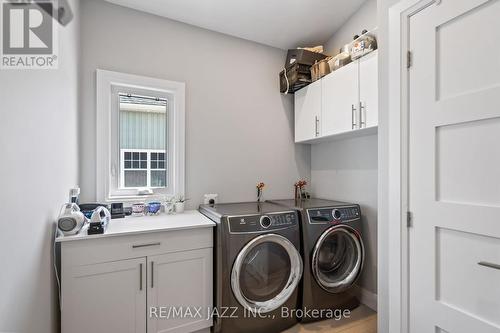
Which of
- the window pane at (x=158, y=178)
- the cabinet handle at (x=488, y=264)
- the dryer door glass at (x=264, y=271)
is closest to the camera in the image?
the cabinet handle at (x=488, y=264)

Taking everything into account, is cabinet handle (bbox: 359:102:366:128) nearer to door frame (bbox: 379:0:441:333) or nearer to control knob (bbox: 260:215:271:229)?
door frame (bbox: 379:0:441:333)

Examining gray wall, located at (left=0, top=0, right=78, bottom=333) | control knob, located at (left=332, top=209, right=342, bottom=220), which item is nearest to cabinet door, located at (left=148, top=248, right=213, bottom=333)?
gray wall, located at (left=0, top=0, right=78, bottom=333)

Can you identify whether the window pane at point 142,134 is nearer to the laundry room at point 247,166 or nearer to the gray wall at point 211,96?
the laundry room at point 247,166

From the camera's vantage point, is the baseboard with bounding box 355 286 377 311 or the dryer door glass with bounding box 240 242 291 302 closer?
the dryer door glass with bounding box 240 242 291 302

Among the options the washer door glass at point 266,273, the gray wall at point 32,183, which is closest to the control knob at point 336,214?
the washer door glass at point 266,273

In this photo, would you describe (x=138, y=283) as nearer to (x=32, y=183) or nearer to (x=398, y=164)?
(x=32, y=183)

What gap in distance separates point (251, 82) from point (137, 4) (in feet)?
4.15

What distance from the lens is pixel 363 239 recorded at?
2.30m

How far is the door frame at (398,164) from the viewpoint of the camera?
4.44 feet

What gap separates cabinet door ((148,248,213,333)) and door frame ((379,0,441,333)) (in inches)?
48.8

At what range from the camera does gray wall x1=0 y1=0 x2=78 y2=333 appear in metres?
0.84

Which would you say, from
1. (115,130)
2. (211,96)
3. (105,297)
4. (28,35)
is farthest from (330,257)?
(28,35)

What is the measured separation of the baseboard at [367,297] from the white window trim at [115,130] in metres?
2.01

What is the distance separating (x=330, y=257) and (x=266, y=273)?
69 cm
